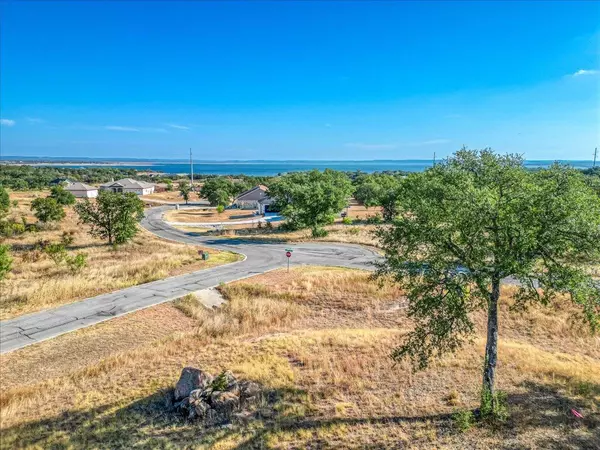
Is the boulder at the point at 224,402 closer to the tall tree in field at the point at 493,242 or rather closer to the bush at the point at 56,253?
the tall tree in field at the point at 493,242

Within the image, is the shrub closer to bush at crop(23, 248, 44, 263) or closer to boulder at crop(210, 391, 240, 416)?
boulder at crop(210, 391, 240, 416)

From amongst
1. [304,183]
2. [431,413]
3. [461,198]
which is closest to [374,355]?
[431,413]

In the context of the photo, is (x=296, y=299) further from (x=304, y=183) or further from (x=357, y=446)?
(x=304, y=183)

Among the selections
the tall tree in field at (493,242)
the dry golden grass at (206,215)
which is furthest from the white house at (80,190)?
the tall tree in field at (493,242)

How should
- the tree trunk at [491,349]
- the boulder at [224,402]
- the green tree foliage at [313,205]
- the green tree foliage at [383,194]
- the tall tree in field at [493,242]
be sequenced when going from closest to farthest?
the tall tree in field at [493,242] → the tree trunk at [491,349] → the boulder at [224,402] → the green tree foliage at [313,205] → the green tree foliage at [383,194]

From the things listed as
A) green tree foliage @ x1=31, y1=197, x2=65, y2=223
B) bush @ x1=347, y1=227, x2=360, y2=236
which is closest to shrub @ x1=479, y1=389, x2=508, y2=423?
bush @ x1=347, y1=227, x2=360, y2=236

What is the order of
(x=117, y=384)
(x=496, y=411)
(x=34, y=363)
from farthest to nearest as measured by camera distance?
(x=34, y=363) < (x=117, y=384) < (x=496, y=411)

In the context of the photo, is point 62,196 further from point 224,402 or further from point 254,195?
point 224,402
